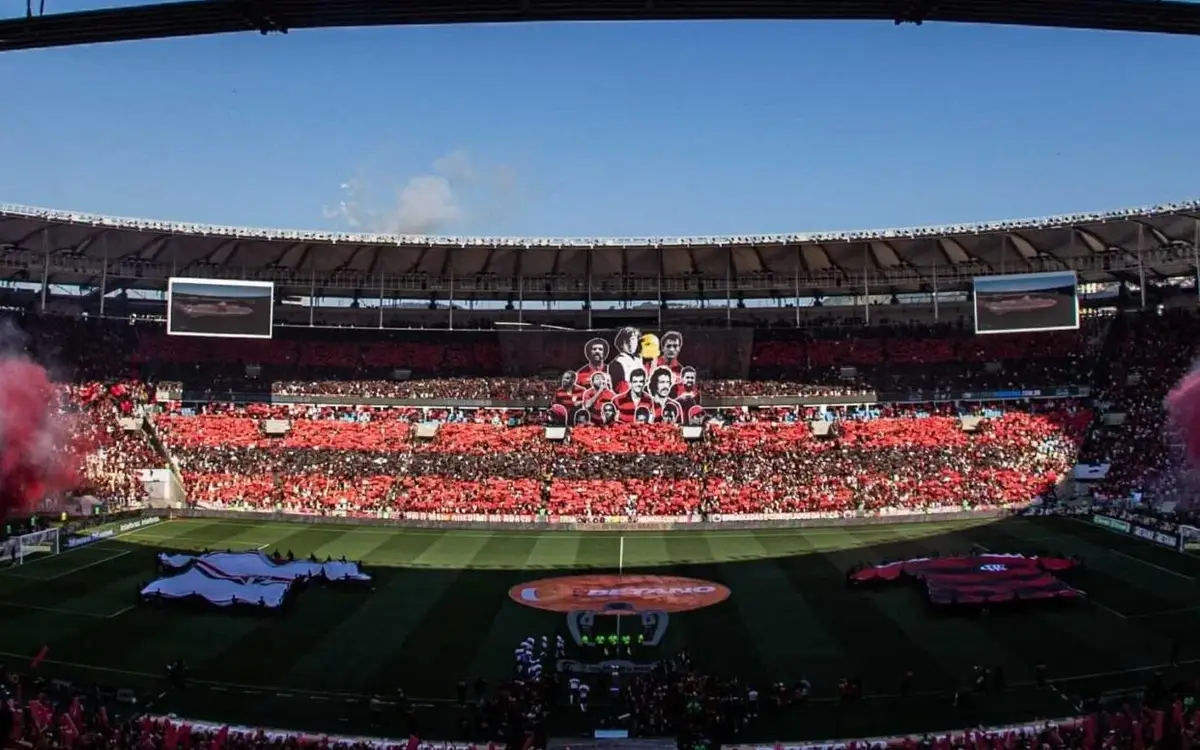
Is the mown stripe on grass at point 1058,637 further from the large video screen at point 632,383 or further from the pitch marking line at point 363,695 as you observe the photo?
the large video screen at point 632,383

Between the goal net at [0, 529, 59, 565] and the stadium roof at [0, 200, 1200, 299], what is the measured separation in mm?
20471

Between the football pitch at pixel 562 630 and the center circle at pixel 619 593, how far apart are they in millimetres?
545

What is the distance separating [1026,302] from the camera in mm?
55375

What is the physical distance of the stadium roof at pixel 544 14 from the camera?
1148 centimetres

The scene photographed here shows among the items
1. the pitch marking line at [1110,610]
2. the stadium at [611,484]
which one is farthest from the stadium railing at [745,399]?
the pitch marking line at [1110,610]

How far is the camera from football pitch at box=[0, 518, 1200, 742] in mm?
22969

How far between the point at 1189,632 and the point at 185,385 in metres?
57.3

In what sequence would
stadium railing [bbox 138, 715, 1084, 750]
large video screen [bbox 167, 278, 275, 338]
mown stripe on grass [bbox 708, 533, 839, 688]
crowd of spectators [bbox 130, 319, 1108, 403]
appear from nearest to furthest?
stadium railing [bbox 138, 715, 1084, 750] → mown stripe on grass [bbox 708, 533, 839, 688] → large video screen [bbox 167, 278, 275, 338] → crowd of spectators [bbox 130, 319, 1108, 403]

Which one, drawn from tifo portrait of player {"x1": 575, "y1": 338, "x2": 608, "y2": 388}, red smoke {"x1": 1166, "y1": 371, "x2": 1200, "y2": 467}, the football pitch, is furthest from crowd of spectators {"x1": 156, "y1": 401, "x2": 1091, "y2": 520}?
the football pitch

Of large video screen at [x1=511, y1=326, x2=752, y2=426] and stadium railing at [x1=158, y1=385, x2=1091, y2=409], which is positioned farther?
large video screen at [x1=511, y1=326, x2=752, y2=426]

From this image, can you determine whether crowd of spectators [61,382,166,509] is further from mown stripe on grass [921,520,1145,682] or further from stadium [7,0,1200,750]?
mown stripe on grass [921,520,1145,682]

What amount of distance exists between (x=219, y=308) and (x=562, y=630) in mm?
38740

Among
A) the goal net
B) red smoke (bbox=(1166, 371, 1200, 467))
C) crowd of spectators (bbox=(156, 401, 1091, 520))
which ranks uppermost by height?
red smoke (bbox=(1166, 371, 1200, 467))

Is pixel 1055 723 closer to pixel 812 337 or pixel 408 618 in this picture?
pixel 408 618
